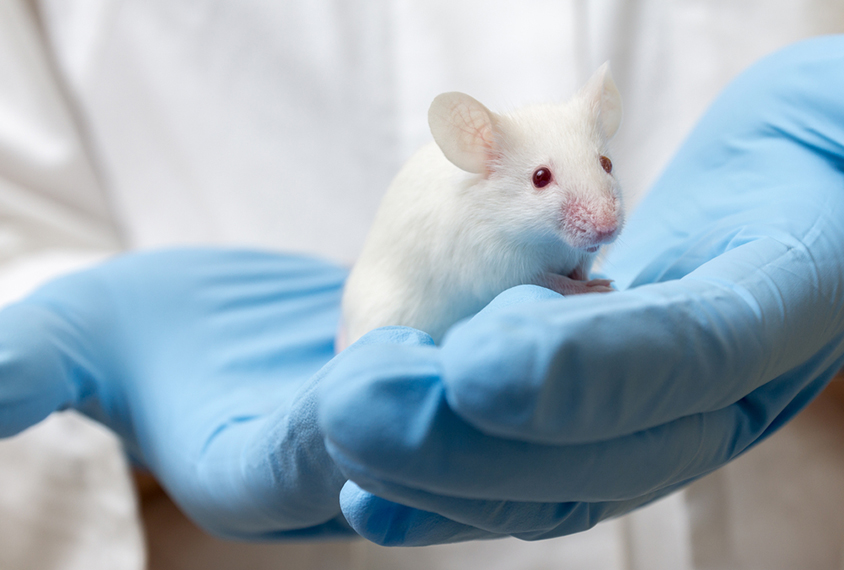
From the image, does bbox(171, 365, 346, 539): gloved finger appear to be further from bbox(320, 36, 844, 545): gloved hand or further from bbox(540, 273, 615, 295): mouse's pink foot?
bbox(540, 273, 615, 295): mouse's pink foot

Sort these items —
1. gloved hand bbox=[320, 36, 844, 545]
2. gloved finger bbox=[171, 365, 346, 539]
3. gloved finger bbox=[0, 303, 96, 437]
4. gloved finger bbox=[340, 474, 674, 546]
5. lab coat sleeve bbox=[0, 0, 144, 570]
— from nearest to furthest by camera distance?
gloved hand bbox=[320, 36, 844, 545], gloved finger bbox=[340, 474, 674, 546], gloved finger bbox=[171, 365, 346, 539], gloved finger bbox=[0, 303, 96, 437], lab coat sleeve bbox=[0, 0, 144, 570]

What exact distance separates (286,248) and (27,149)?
91 cm

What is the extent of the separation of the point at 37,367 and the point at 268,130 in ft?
4.18

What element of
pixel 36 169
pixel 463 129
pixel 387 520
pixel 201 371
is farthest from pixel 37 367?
pixel 36 169

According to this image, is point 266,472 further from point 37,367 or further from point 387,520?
point 37,367

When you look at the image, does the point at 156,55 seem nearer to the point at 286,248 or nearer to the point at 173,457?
the point at 286,248

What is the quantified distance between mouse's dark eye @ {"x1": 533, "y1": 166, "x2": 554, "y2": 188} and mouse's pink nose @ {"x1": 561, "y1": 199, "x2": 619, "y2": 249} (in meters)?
0.05

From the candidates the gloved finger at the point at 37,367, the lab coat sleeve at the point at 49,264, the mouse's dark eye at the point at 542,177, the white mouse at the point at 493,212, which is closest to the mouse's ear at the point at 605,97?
the white mouse at the point at 493,212

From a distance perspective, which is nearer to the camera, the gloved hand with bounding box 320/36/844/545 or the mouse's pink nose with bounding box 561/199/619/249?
the gloved hand with bounding box 320/36/844/545

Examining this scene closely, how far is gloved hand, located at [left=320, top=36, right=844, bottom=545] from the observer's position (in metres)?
0.48

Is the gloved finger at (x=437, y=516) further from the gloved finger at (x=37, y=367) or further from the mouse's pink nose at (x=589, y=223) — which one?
the gloved finger at (x=37, y=367)

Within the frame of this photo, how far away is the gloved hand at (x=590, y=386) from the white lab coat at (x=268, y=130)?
21.1 inches

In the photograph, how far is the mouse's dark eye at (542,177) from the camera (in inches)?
28.0

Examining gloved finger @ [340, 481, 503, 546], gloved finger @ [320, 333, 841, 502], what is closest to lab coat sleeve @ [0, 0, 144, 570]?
gloved finger @ [340, 481, 503, 546]
